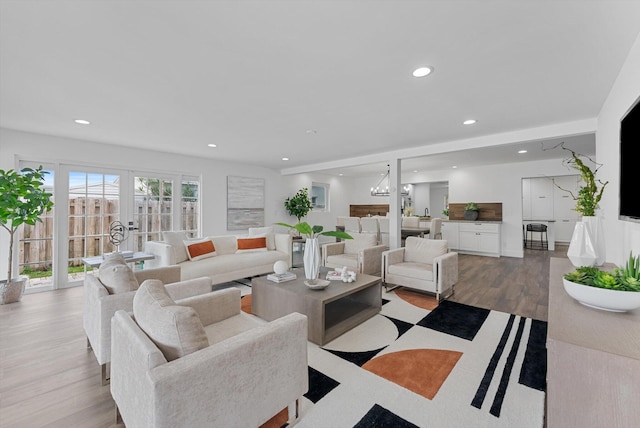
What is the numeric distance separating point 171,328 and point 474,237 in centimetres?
749

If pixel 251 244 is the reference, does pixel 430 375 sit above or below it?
below

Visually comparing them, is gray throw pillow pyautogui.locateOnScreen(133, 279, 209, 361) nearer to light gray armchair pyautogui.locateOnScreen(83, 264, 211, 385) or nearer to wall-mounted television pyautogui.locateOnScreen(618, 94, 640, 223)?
light gray armchair pyautogui.locateOnScreen(83, 264, 211, 385)

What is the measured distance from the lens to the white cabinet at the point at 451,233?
24.2 feet

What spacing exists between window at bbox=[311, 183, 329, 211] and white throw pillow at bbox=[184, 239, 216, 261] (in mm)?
4783

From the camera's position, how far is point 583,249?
6.16 ft

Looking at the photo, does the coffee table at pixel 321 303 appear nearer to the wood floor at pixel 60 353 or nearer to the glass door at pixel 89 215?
the wood floor at pixel 60 353

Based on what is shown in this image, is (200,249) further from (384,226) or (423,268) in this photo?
(384,226)

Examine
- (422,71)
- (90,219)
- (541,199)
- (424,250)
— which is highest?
(422,71)

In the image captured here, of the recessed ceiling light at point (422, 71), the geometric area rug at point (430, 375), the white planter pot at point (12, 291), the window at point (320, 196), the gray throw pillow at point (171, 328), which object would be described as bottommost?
the geometric area rug at point (430, 375)

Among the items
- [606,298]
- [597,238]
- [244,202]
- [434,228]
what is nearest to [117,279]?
[606,298]

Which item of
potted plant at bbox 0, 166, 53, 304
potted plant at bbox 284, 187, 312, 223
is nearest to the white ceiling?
potted plant at bbox 0, 166, 53, 304

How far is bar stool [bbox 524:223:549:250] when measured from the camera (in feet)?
25.3

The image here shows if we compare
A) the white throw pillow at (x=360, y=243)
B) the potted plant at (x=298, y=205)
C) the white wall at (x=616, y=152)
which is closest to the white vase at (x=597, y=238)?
Result: the white wall at (x=616, y=152)

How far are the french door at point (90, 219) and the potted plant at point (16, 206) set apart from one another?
0.47 metres
